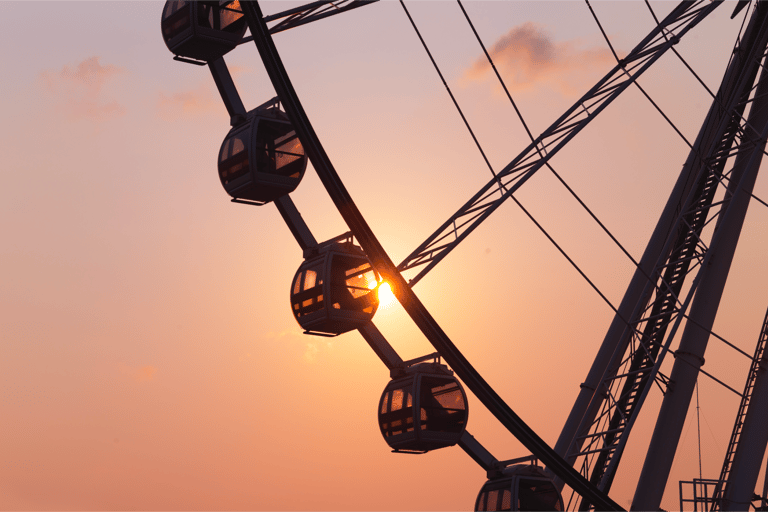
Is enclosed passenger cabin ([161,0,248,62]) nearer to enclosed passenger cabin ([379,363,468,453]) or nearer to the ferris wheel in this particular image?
the ferris wheel

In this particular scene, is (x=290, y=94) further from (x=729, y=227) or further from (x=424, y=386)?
(x=729, y=227)

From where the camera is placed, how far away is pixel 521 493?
26938 millimetres

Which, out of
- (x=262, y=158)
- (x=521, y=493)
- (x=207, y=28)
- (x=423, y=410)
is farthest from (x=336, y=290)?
(x=521, y=493)

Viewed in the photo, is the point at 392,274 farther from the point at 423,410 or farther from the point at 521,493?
the point at 521,493

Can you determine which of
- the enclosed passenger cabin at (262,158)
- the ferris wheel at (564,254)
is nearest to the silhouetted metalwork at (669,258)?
the ferris wheel at (564,254)

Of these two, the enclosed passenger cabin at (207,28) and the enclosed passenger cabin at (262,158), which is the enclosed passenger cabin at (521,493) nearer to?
the enclosed passenger cabin at (262,158)

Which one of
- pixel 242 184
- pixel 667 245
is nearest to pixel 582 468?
pixel 667 245

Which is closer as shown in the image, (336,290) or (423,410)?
(336,290)

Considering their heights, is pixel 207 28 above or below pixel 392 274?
above

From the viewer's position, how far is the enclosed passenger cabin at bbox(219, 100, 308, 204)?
2278 cm

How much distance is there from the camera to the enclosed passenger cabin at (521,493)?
26906mm

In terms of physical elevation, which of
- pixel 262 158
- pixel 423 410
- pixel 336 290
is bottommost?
pixel 423 410

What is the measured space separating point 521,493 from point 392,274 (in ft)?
26.7

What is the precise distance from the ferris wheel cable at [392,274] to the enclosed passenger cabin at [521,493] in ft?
7.88
